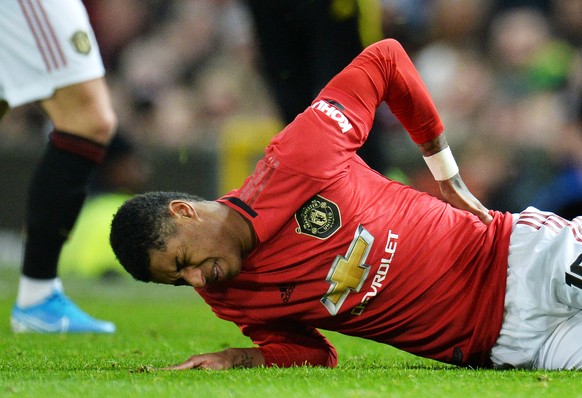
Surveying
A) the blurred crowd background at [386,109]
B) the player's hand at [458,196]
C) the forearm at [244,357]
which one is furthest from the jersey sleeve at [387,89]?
the blurred crowd background at [386,109]

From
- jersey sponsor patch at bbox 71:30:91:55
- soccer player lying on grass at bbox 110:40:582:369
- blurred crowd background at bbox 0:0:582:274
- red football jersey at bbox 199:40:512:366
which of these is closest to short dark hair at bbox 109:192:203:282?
soccer player lying on grass at bbox 110:40:582:369

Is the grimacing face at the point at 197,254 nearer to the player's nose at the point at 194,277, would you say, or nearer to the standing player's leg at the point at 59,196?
the player's nose at the point at 194,277

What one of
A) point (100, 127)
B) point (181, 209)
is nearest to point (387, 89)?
point (181, 209)

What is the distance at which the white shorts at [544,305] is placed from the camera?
350cm

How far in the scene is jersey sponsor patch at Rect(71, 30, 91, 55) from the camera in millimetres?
4852

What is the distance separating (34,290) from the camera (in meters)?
4.96

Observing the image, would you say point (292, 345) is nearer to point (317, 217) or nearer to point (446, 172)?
point (317, 217)

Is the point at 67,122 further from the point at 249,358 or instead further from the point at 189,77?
the point at 189,77

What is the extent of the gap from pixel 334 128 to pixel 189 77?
733 cm

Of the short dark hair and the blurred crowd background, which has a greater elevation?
the short dark hair

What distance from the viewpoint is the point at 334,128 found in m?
3.70

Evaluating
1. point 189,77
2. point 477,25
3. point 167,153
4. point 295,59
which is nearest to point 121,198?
point 167,153

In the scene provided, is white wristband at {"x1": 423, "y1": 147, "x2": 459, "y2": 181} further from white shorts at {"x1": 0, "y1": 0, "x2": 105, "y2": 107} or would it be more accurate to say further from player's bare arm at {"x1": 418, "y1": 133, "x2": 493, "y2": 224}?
white shorts at {"x1": 0, "y1": 0, "x2": 105, "y2": 107}

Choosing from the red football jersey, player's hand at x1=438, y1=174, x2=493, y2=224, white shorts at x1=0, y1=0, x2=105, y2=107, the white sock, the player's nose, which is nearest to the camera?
the player's nose
